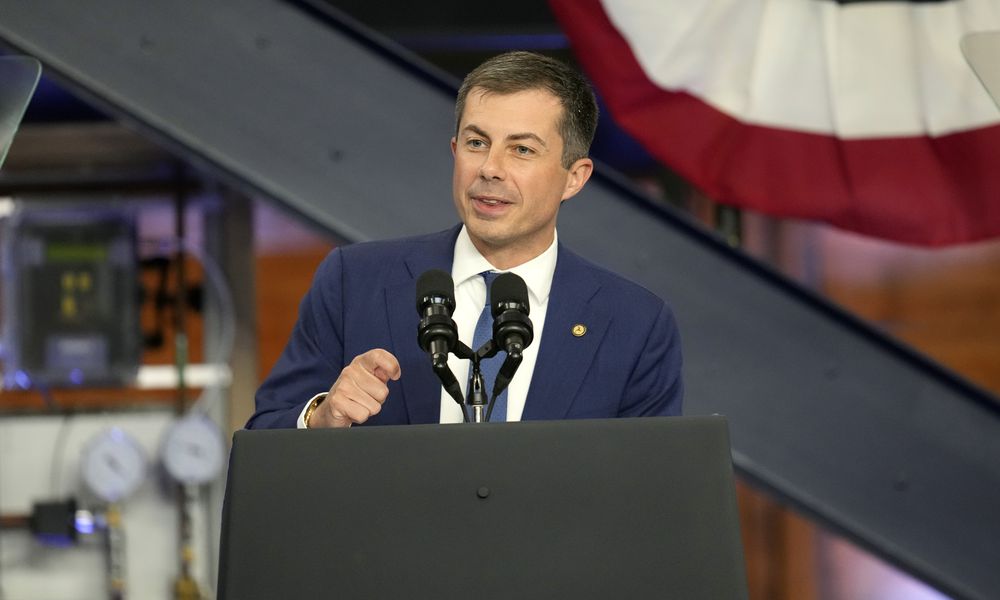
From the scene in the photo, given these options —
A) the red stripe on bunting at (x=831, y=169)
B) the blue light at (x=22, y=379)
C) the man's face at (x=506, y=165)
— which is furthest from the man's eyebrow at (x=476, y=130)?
the blue light at (x=22, y=379)

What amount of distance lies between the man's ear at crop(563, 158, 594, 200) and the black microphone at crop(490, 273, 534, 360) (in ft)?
1.63

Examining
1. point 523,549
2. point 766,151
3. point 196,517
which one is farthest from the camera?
point 196,517

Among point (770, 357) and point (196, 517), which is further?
point (196, 517)

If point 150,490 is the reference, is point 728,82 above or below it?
above

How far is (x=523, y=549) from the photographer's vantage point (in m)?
1.32

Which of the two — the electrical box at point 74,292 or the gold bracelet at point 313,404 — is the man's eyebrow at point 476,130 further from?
the electrical box at point 74,292

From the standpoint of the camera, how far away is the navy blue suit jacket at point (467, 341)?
189 cm

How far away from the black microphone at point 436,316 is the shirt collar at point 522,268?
1.38ft

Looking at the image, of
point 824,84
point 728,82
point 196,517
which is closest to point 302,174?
point 728,82

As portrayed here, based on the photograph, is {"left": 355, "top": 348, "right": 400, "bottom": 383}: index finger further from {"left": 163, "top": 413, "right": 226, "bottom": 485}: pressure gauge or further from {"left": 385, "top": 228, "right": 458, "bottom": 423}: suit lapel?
{"left": 163, "top": 413, "right": 226, "bottom": 485}: pressure gauge

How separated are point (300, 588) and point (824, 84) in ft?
6.14

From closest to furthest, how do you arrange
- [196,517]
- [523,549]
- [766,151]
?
[523,549] < [766,151] < [196,517]

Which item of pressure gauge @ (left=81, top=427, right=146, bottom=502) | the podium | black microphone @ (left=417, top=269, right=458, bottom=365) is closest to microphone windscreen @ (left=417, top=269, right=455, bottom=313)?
black microphone @ (left=417, top=269, right=458, bottom=365)

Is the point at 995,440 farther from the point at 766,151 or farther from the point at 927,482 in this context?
the point at 766,151
